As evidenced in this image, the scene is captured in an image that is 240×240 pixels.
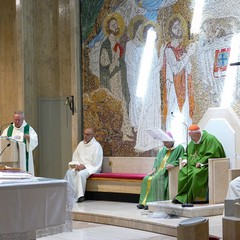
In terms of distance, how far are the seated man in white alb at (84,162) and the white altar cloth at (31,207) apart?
5593 millimetres

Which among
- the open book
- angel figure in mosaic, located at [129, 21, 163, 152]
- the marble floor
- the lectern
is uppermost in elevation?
angel figure in mosaic, located at [129, 21, 163, 152]

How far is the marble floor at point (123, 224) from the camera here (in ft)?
27.0

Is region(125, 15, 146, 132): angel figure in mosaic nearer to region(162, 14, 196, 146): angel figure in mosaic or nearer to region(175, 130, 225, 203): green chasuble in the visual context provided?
region(162, 14, 196, 146): angel figure in mosaic

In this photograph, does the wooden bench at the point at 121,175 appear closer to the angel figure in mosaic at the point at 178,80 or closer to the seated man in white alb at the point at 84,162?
the seated man in white alb at the point at 84,162

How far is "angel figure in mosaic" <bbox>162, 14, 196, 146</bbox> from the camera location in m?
11.0

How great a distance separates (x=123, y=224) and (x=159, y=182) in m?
1.30

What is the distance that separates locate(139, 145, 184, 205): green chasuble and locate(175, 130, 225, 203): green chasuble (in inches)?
11.0

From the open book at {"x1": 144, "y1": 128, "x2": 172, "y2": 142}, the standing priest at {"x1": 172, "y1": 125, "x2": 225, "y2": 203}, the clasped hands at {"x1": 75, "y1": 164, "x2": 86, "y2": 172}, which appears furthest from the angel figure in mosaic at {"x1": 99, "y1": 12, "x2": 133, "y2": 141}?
the standing priest at {"x1": 172, "y1": 125, "x2": 225, "y2": 203}

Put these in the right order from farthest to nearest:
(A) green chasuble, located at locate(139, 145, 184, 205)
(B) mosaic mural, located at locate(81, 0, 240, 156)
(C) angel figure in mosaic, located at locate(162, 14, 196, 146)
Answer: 1. (C) angel figure in mosaic, located at locate(162, 14, 196, 146)
2. (B) mosaic mural, located at locate(81, 0, 240, 156)
3. (A) green chasuble, located at locate(139, 145, 184, 205)

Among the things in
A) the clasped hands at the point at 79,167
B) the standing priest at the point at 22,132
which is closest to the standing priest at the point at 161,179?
the clasped hands at the point at 79,167

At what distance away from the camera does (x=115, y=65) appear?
12500 mm

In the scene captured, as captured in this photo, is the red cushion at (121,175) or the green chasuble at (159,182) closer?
the green chasuble at (159,182)

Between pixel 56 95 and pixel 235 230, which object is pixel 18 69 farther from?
pixel 235 230

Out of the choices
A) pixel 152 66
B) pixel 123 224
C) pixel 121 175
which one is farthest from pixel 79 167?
pixel 123 224
